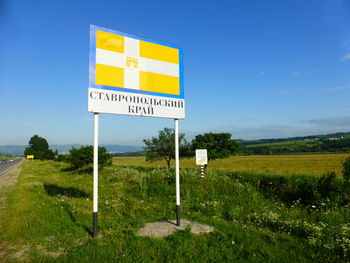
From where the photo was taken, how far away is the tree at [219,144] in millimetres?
29766

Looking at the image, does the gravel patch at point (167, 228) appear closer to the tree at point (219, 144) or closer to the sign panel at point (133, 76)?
the sign panel at point (133, 76)

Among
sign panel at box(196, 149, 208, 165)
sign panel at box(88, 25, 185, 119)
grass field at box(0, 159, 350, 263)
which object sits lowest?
grass field at box(0, 159, 350, 263)

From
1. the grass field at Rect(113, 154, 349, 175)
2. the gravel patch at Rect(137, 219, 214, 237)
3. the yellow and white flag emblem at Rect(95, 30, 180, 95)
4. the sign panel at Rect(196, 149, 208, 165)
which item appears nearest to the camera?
the gravel patch at Rect(137, 219, 214, 237)

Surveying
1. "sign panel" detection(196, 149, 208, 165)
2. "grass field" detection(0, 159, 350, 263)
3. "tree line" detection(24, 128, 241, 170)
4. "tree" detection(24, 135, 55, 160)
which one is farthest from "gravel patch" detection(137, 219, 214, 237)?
"tree" detection(24, 135, 55, 160)

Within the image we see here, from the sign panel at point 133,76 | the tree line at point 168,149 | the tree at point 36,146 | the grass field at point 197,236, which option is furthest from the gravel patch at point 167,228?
the tree at point 36,146

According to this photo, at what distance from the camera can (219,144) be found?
3041cm

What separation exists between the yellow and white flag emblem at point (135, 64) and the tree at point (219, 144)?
23.6 meters

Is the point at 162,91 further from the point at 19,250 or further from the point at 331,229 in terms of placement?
the point at 331,229

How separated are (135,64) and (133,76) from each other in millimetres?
393

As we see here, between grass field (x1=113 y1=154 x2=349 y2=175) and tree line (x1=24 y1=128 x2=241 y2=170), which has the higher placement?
tree line (x1=24 y1=128 x2=241 y2=170)

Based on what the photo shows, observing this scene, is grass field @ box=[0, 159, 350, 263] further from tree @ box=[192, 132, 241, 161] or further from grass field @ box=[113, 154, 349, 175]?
tree @ box=[192, 132, 241, 161]

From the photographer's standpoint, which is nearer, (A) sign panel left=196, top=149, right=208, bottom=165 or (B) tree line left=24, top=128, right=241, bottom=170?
(A) sign panel left=196, top=149, right=208, bottom=165

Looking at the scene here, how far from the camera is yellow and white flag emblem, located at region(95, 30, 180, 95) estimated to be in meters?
5.91

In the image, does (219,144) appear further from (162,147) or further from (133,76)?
(133,76)
